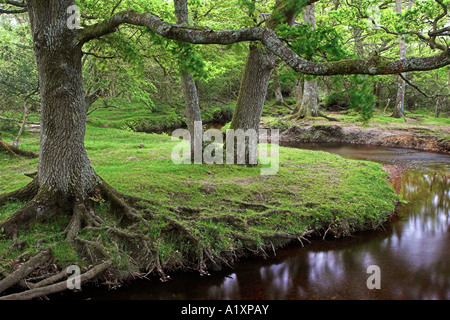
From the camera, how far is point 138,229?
6.77 metres

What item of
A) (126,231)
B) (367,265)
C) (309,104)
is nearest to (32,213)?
(126,231)

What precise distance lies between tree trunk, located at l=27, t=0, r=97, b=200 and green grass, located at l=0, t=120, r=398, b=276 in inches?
30.2

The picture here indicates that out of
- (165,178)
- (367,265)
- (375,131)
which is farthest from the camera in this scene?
(375,131)

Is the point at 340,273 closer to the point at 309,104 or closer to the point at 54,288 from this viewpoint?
the point at 54,288

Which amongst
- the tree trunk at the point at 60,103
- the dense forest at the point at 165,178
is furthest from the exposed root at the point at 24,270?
the tree trunk at the point at 60,103

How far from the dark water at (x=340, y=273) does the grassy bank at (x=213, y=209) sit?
1.05ft

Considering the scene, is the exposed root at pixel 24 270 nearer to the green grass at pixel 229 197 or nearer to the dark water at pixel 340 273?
the green grass at pixel 229 197

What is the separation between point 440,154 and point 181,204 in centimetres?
1602

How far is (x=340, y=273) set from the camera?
22.1 feet

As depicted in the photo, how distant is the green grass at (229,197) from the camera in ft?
22.2

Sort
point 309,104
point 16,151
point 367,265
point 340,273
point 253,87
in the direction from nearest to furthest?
1. point 340,273
2. point 367,265
3. point 253,87
4. point 16,151
5. point 309,104

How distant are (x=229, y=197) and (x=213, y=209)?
0.84 metres

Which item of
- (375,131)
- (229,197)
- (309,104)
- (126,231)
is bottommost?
(126,231)

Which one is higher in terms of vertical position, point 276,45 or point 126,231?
point 276,45
